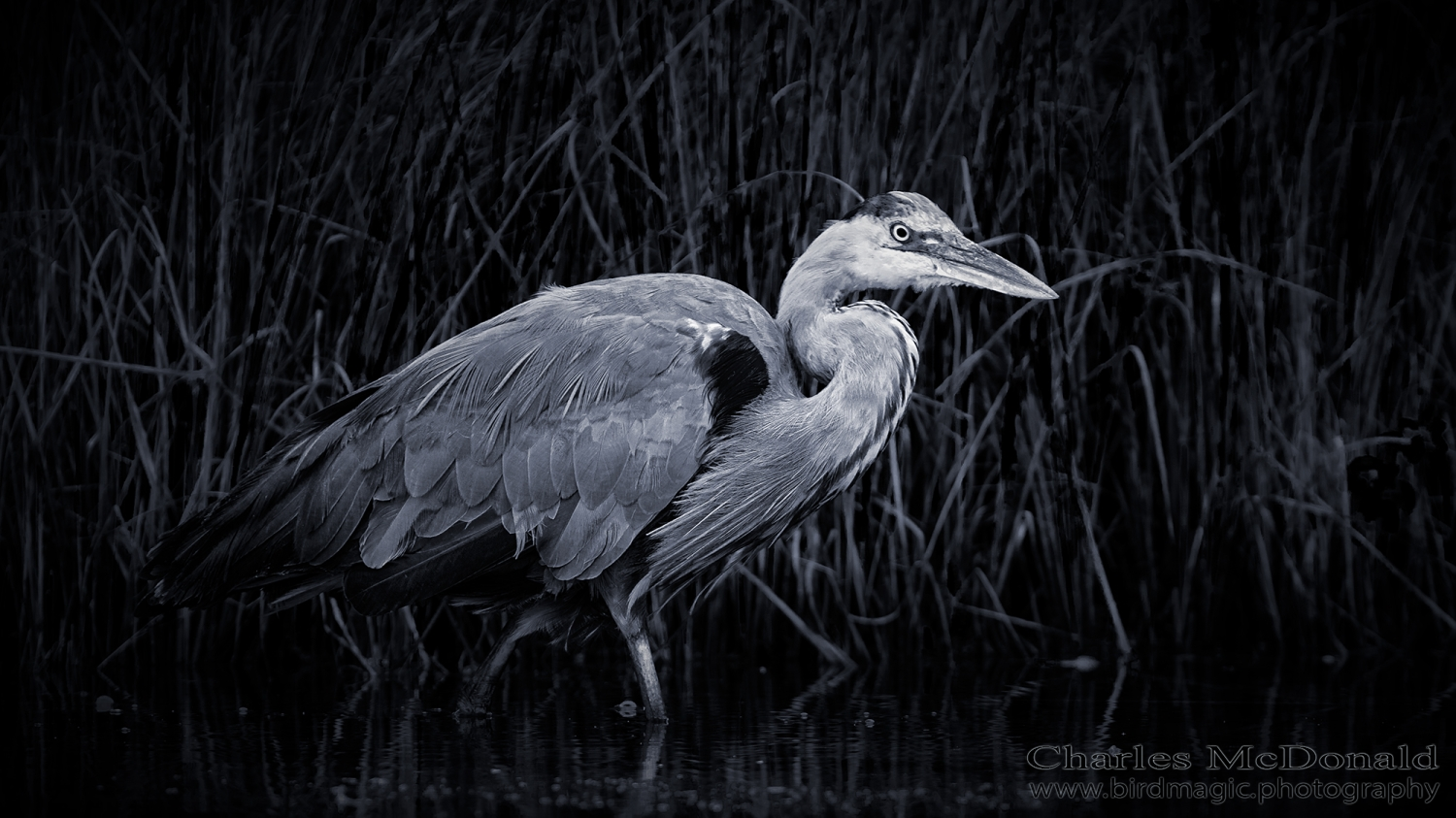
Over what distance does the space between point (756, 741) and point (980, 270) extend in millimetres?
1593

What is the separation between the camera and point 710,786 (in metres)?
3.46

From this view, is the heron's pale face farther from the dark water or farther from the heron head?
the dark water

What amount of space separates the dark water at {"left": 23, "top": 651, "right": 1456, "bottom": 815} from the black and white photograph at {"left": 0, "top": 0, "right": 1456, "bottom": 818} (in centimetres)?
6

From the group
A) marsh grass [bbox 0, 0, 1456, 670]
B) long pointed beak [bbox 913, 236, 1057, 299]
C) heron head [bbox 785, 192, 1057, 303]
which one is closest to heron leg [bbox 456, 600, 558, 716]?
marsh grass [bbox 0, 0, 1456, 670]

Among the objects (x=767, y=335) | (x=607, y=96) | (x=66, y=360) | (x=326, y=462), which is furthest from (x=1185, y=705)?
(x=66, y=360)

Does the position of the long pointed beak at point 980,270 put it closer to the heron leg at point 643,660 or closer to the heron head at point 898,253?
the heron head at point 898,253

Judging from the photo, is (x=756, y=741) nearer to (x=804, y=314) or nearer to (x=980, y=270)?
(x=804, y=314)

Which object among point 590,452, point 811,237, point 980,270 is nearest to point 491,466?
point 590,452

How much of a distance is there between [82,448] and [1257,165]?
177 inches

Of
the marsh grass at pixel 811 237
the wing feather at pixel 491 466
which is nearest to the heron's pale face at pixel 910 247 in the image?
the wing feather at pixel 491 466

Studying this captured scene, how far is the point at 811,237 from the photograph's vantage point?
18.7ft

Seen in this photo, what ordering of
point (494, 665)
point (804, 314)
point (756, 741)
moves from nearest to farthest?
point (756, 741) < point (494, 665) < point (804, 314)

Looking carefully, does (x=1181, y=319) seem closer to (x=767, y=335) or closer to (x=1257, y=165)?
(x=1257, y=165)

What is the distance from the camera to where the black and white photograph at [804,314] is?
4.77 m
